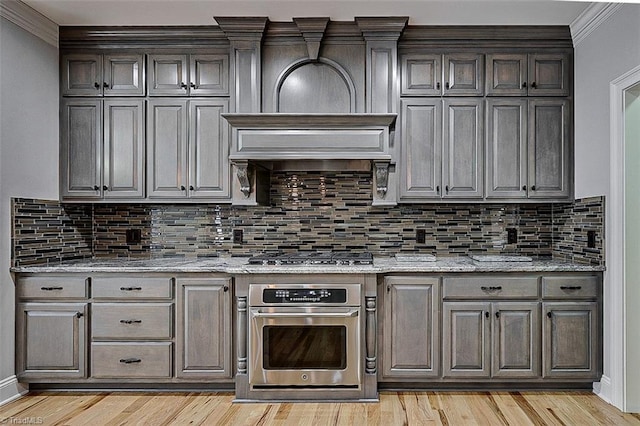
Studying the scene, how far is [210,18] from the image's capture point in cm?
334

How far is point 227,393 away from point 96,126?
212 cm

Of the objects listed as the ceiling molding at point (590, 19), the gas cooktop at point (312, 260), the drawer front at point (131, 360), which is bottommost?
the drawer front at point (131, 360)

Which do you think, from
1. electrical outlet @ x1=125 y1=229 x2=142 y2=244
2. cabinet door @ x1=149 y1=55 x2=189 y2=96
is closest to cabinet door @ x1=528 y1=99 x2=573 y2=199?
cabinet door @ x1=149 y1=55 x2=189 y2=96

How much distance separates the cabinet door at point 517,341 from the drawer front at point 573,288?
0.14m

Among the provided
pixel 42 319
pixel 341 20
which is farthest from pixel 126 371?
pixel 341 20

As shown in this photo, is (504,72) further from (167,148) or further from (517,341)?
(167,148)

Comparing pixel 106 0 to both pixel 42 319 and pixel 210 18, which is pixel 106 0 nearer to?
pixel 210 18

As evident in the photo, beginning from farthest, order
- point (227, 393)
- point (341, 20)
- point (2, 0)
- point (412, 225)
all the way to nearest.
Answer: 1. point (412, 225)
2. point (341, 20)
3. point (227, 393)
4. point (2, 0)

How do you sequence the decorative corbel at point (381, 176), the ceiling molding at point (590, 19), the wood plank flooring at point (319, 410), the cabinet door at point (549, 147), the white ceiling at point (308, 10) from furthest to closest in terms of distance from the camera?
the cabinet door at point (549, 147) → the decorative corbel at point (381, 176) → the white ceiling at point (308, 10) → the ceiling molding at point (590, 19) → the wood plank flooring at point (319, 410)

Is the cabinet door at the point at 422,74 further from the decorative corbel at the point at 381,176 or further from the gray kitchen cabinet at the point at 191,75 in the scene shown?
the gray kitchen cabinet at the point at 191,75

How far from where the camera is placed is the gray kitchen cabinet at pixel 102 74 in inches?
137

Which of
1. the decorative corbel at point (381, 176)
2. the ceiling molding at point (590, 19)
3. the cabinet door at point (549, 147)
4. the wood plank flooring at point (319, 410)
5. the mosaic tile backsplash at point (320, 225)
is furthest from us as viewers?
the mosaic tile backsplash at point (320, 225)

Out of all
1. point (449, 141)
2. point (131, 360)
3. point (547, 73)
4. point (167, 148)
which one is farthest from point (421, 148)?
point (131, 360)

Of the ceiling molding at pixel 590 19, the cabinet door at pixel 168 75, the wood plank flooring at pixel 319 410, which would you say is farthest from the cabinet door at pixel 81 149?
the ceiling molding at pixel 590 19
